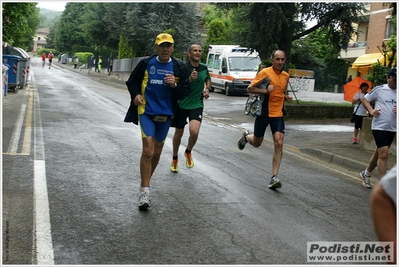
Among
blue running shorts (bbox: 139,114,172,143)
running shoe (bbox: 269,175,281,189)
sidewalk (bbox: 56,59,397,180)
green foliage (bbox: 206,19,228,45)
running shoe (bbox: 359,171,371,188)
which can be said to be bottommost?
sidewalk (bbox: 56,59,397,180)

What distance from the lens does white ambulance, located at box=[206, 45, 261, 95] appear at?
34781 millimetres

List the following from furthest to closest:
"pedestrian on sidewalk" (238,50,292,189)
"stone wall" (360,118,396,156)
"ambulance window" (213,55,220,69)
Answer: "ambulance window" (213,55,220,69)
"stone wall" (360,118,396,156)
"pedestrian on sidewalk" (238,50,292,189)

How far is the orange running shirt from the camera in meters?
8.72

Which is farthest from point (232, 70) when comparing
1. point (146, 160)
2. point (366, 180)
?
point (146, 160)

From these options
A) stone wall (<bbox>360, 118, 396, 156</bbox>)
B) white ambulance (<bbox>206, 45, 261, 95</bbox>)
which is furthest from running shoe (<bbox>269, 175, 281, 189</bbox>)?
white ambulance (<bbox>206, 45, 261, 95</bbox>)

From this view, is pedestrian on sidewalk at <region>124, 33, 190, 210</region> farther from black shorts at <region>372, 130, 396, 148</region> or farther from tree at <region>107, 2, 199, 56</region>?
tree at <region>107, 2, 199, 56</region>

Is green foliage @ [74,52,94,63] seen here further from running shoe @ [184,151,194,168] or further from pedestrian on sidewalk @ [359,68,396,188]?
pedestrian on sidewalk @ [359,68,396,188]

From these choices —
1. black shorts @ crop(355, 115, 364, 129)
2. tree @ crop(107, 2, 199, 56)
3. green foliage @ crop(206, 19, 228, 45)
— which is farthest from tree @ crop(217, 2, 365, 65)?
green foliage @ crop(206, 19, 228, 45)

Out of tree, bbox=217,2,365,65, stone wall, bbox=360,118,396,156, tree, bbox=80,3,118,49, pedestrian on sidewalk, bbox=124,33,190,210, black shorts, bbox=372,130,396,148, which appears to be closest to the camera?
pedestrian on sidewalk, bbox=124,33,190,210

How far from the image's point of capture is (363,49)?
52.2 metres

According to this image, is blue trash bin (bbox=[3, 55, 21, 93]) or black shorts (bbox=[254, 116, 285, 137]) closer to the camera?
black shorts (bbox=[254, 116, 285, 137])

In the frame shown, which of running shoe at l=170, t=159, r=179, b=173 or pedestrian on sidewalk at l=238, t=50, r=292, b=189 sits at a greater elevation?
pedestrian on sidewalk at l=238, t=50, r=292, b=189

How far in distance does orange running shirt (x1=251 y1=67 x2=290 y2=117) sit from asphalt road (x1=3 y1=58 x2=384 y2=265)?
1019mm

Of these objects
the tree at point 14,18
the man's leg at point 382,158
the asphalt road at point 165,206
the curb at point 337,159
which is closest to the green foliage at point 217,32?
the tree at point 14,18
